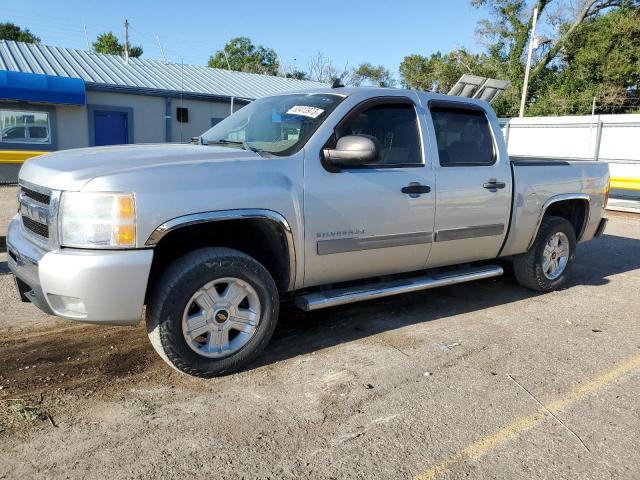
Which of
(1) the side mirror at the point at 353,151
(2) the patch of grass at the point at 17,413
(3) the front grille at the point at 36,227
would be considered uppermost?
(1) the side mirror at the point at 353,151

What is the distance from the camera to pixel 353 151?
3836mm

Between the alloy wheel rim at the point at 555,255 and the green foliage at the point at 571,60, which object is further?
the green foliage at the point at 571,60

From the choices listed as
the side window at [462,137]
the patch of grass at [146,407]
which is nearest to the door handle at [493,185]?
the side window at [462,137]

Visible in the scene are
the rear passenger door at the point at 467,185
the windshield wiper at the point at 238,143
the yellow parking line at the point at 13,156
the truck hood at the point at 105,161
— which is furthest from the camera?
the yellow parking line at the point at 13,156

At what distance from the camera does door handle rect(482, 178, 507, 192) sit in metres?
4.93

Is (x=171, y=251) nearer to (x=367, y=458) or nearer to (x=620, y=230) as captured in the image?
(x=367, y=458)

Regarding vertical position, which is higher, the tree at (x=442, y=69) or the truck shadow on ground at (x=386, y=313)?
the tree at (x=442, y=69)

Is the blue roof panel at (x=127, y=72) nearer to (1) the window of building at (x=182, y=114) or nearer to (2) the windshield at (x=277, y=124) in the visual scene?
(1) the window of building at (x=182, y=114)

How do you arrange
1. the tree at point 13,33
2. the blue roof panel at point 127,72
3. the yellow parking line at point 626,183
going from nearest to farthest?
the yellow parking line at point 626,183
the blue roof panel at point 127,72
the tree at point 13,33

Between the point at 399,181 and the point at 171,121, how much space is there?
17077 mm

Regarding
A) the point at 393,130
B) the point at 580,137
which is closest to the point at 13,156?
the point at 393,130

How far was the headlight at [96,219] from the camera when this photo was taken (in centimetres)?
312

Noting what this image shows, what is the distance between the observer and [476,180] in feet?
15.9

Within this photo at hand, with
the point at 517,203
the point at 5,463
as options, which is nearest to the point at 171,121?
the point at 517,203
